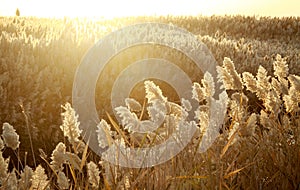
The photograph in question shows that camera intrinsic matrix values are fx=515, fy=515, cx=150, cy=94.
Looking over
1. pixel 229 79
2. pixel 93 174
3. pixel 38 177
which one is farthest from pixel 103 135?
pixel 229 79

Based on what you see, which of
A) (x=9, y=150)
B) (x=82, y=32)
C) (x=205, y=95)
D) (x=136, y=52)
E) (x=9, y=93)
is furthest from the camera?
(x=82, y=32)

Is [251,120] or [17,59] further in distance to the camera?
[17,59]

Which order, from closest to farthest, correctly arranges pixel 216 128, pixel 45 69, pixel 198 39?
pixel 216 128, pixel 45 69, pixel 198 39

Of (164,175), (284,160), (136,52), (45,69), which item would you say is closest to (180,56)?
(136,52)

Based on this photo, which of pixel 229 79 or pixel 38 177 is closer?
pixel 38 177

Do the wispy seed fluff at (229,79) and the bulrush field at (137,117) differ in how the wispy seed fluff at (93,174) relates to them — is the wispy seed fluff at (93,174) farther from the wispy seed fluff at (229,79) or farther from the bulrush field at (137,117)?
the wispy seed fluff at (229,79)

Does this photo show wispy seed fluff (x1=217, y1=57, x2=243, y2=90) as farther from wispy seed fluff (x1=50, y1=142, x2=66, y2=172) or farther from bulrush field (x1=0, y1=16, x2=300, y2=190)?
wispy seed fluff (x1=50, y1=142, x2=66, y2=172)

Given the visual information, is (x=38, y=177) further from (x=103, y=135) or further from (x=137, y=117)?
(x=137, y=117)

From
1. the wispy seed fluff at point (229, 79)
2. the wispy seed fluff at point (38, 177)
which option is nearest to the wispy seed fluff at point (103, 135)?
the wispy seed fluff at point (38, 177)

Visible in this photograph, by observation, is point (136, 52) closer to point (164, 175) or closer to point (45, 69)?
point (45, 69)

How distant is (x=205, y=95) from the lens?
9.44 feet

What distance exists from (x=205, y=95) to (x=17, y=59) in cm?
357

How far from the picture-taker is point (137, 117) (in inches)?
104

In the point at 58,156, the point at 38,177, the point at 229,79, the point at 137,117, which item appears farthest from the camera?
the point at 229,79
